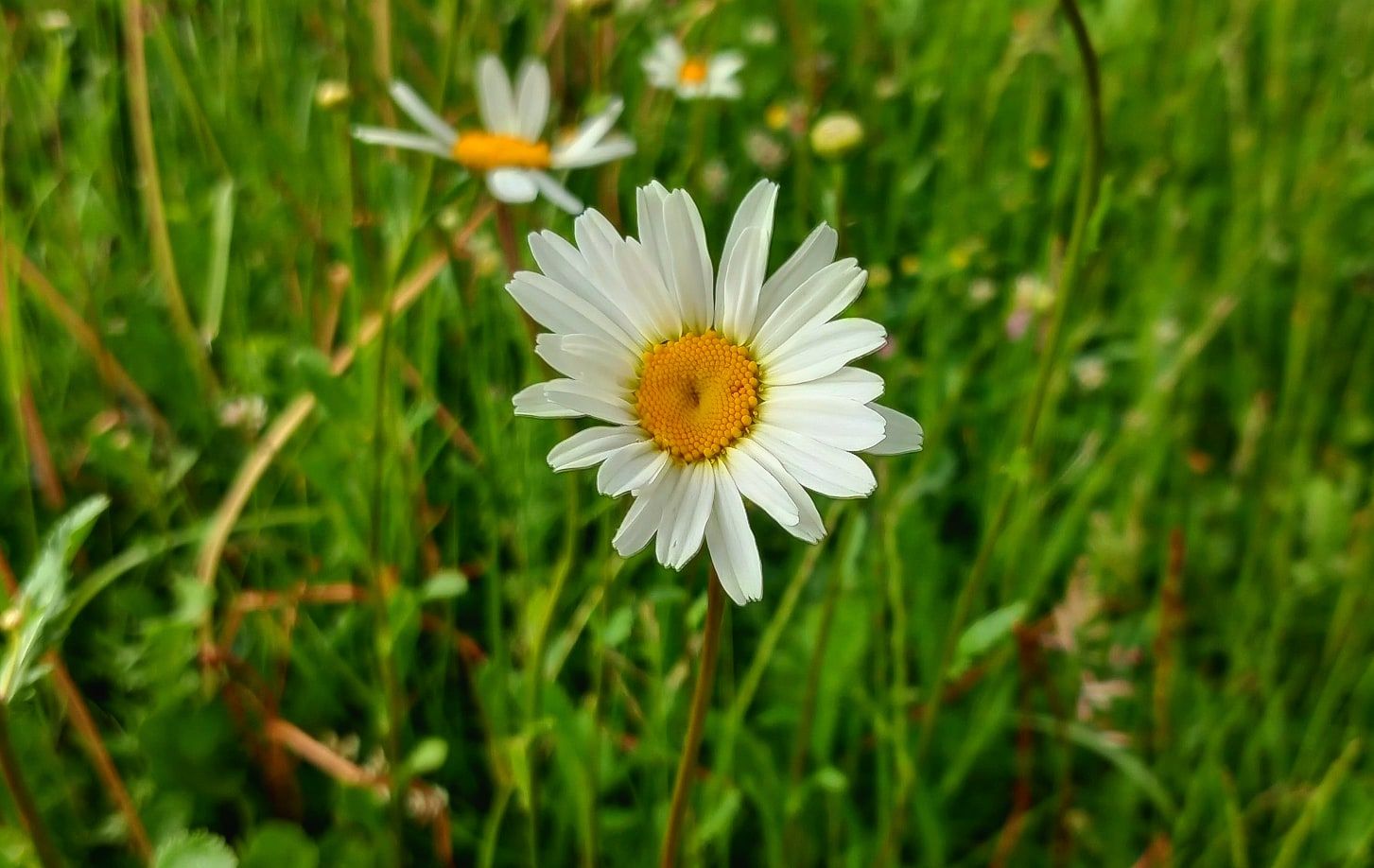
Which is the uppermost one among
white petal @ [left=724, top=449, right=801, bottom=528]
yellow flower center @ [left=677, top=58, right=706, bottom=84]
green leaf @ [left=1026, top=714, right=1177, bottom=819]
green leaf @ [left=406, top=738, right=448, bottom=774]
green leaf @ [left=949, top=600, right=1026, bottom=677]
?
A: yellow flower center @ [left=677, top=58, right=706, bottom=84]

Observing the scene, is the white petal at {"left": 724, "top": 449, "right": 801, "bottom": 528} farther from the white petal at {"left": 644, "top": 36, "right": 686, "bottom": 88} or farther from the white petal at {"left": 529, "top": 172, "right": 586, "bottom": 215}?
the white petal at {"left": 644, "top": 36, "right": 686, "bottom": 88}

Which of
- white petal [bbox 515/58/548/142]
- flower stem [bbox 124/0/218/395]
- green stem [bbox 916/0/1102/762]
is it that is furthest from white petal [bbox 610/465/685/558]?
flower stem [bbox 124/0/218/395]

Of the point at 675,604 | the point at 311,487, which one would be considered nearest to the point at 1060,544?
the point at 675,604

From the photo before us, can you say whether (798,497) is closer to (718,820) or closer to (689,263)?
(689,263)

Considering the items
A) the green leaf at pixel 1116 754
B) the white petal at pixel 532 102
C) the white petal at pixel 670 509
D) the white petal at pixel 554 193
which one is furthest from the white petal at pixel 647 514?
the white petal at pixel 532 102

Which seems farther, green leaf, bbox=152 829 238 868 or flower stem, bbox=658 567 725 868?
green leaf, bbox=152 829 238 868

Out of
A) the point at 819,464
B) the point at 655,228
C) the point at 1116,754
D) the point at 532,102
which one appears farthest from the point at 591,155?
the point at 1116,754
